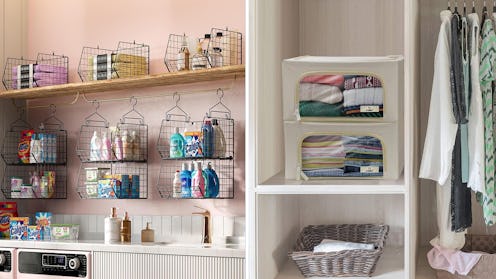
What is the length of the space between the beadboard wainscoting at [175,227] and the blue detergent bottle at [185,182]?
250 mm

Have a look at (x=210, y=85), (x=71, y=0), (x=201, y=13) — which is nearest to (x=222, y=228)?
(x=210, y=85)

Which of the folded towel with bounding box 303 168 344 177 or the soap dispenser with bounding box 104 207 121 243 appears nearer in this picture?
the folded towel with bounding box 303 168 344 177

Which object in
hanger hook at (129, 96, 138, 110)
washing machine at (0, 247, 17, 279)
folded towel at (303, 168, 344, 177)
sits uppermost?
hanger hook at (129, 96, 138, 110)

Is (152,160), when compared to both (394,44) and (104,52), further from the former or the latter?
(394,44)

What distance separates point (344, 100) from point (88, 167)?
254 cm

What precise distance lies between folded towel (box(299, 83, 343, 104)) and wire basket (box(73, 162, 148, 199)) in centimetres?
199

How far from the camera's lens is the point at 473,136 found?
2592 millimetres

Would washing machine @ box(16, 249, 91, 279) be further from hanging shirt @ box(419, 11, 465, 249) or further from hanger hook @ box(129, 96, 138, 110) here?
hanging shirt @ box(419, 11, 465, 249)

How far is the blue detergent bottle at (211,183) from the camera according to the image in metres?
4.09

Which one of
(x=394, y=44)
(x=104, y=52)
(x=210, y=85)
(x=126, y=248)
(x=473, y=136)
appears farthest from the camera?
(x=104, y=52)

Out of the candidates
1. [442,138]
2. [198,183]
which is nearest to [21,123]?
[198,183]

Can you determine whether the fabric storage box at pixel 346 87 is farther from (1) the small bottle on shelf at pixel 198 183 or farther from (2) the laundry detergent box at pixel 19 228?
(2) the laundry detergent box at pixel 19 228

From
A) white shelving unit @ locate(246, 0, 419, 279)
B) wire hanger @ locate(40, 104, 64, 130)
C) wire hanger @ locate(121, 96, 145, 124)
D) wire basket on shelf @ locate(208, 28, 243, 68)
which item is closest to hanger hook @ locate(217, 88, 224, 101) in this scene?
wire basket on shelf @ locate(208, 28, 243, 68)

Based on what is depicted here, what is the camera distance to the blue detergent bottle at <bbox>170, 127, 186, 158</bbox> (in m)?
4.22
